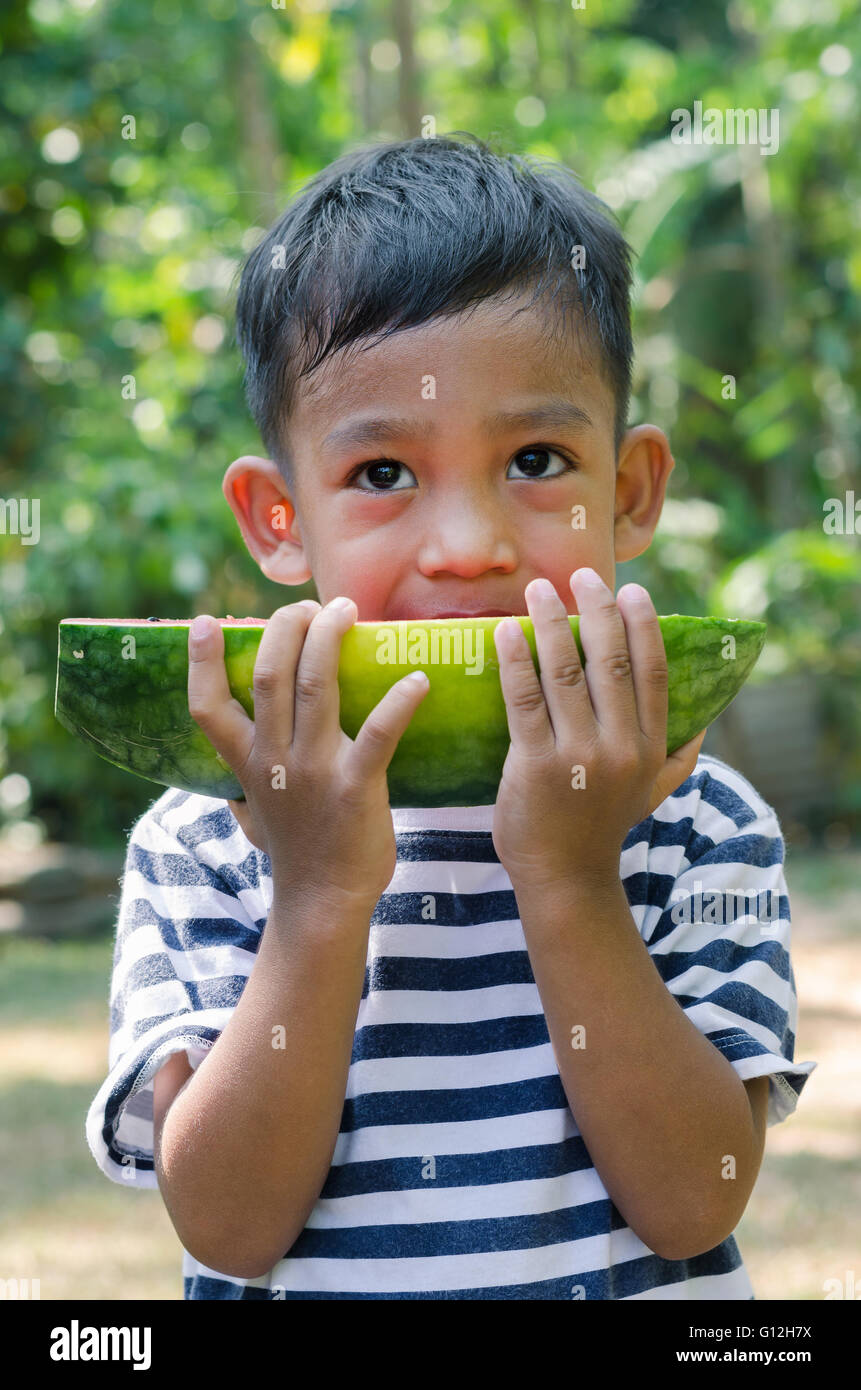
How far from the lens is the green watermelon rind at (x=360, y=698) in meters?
1.65

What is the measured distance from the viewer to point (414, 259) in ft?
6.28

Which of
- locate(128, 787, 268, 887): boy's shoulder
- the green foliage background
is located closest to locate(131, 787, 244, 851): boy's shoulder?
locate(128, 787, 268, 887): boy's shoulder

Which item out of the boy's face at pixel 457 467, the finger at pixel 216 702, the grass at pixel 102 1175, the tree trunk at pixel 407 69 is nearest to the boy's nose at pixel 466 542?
the boy's face at pixel 457 467

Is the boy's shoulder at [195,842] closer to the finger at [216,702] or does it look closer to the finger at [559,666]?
the finger at [216,702]

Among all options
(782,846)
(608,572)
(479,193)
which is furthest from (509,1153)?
(479,193)

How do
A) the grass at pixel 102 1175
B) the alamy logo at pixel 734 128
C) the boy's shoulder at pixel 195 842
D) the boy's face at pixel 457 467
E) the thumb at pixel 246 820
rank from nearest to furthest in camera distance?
1. the thumb at pixel 246 820
2. the boy's face at pixel 457 467
3. the boy's shoulder at pixel 195 842
4. the grass at pixel 102 1175
5. the alamy logo at pixel 734 128

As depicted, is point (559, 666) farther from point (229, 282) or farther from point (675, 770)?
point (229, 282)

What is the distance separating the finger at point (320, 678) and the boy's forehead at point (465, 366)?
1.34 ft

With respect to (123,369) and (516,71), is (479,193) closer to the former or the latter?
(123,369)

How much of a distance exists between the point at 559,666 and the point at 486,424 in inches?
16.5

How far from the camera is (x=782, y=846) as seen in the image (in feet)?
6.65

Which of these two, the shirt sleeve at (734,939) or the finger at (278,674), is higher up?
the finger at (278,674)

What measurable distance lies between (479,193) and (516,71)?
1795 centimetres

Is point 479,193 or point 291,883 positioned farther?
point 479,193
